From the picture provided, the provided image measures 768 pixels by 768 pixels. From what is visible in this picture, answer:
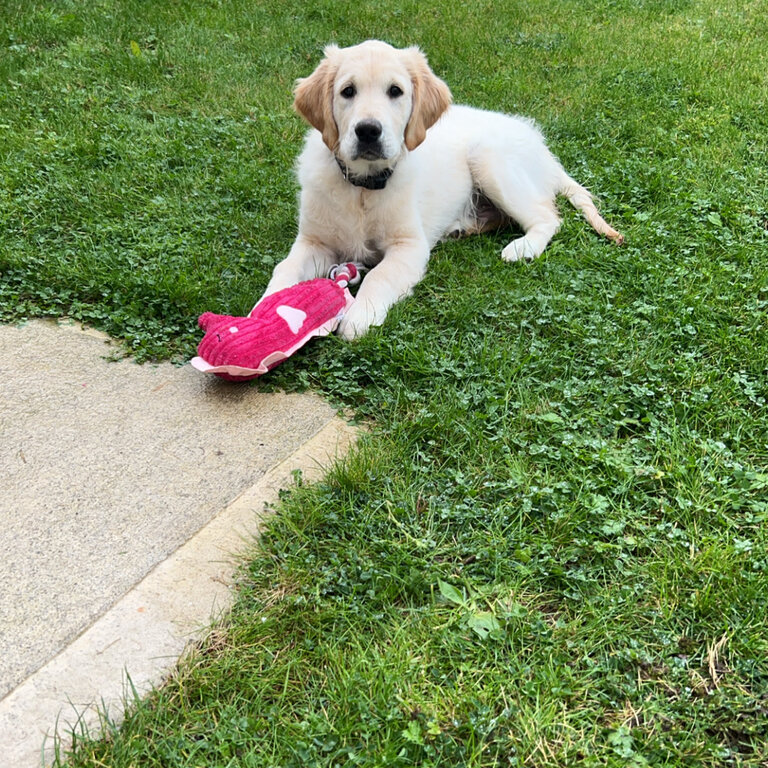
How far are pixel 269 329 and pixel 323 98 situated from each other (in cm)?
131

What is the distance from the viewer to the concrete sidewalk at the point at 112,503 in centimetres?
172

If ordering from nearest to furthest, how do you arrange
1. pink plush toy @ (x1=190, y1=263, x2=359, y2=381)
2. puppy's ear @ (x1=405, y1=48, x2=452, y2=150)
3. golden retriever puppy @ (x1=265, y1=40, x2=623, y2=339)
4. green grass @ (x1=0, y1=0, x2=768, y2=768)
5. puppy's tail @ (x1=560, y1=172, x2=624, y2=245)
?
green grass @ (x1=0, y1=0, x2=768, y2=768) → pink plush toy @ (x1=190, y1=263, x2=359, y2=381) → golden retriever puppy @ (x1=265, y1=40, x2=623, y2=339) → puppy's ear @ (x1=405, y1=48, x2=452, y2=150) → puppy's tail @ (x1=560, y1=172, x2=624, y2=245)

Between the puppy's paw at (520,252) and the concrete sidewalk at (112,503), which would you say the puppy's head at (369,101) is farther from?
the concrete sidewalk at (112,503)

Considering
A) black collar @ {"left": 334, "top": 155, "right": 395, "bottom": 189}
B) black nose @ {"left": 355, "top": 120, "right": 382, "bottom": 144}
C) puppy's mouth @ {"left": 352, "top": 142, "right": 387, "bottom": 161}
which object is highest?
black nose @ {"left": 355, "top": 120, "right": 382, "bottom": 144}

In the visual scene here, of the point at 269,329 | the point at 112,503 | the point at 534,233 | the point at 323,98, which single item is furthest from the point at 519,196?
the point at 112,503

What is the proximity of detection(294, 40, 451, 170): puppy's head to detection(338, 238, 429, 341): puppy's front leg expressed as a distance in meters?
0.41

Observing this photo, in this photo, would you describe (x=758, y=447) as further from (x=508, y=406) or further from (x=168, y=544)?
(x=168, y=544)

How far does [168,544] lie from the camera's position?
205 centimetres

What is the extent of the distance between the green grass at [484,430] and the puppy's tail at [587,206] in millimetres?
88

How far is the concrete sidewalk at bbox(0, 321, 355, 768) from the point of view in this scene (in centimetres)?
172

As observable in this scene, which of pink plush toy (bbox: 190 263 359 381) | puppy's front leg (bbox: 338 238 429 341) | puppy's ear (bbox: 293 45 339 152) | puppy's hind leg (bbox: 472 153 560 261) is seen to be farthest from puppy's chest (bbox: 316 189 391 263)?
puppy's hind leg (bbox: 472 153 560 261)

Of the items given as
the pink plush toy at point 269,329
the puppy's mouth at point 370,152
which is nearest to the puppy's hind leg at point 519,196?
the puppy's mouth at point 370,152

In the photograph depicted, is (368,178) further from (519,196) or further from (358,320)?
(519,196)

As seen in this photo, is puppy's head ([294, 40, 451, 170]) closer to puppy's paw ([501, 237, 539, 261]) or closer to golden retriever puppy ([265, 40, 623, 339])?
golden retriever puppy ([265, 40, 623, 339])
